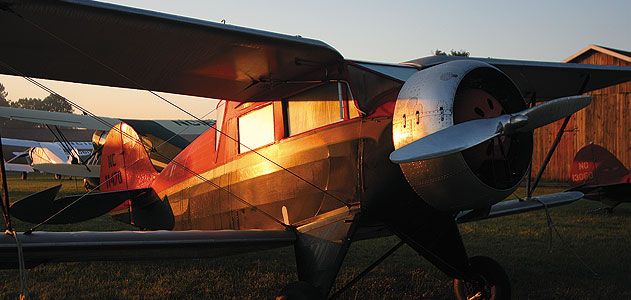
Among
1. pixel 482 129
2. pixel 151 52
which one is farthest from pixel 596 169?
pixel 151 52

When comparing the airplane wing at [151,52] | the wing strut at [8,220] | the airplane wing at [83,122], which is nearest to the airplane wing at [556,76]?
the airplane wing at [151,52]

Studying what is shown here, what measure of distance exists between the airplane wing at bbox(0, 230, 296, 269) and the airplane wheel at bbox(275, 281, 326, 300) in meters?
0.58

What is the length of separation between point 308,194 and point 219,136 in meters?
1.54

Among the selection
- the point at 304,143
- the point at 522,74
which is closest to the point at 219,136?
the point at 304,143

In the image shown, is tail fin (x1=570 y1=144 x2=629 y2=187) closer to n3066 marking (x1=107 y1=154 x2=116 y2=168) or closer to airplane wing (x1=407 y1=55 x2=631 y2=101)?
airplane wing (x1=407 y1=55 x2=631 y2=101)

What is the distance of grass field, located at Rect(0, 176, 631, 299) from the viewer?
19.4 ft

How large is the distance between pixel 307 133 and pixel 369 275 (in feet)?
8.72

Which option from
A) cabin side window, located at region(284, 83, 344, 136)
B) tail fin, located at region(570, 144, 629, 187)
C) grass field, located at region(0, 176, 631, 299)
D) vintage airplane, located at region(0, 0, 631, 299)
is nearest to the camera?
vintage airplane, located at region(0, 0, 631, 299)

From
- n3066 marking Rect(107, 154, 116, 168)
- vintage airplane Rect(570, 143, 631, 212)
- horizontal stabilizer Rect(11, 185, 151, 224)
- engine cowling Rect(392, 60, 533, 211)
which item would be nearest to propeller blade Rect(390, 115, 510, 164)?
engine cowling Rect(392, 60, 533, 211)

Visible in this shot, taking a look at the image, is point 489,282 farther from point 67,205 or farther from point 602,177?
point 602,177

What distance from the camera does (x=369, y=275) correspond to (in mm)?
6762

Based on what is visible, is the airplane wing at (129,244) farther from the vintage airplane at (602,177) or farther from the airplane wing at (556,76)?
the vintage airplane at (602,177)

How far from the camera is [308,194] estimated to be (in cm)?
480

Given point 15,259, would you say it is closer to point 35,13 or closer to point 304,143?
point 35,13
